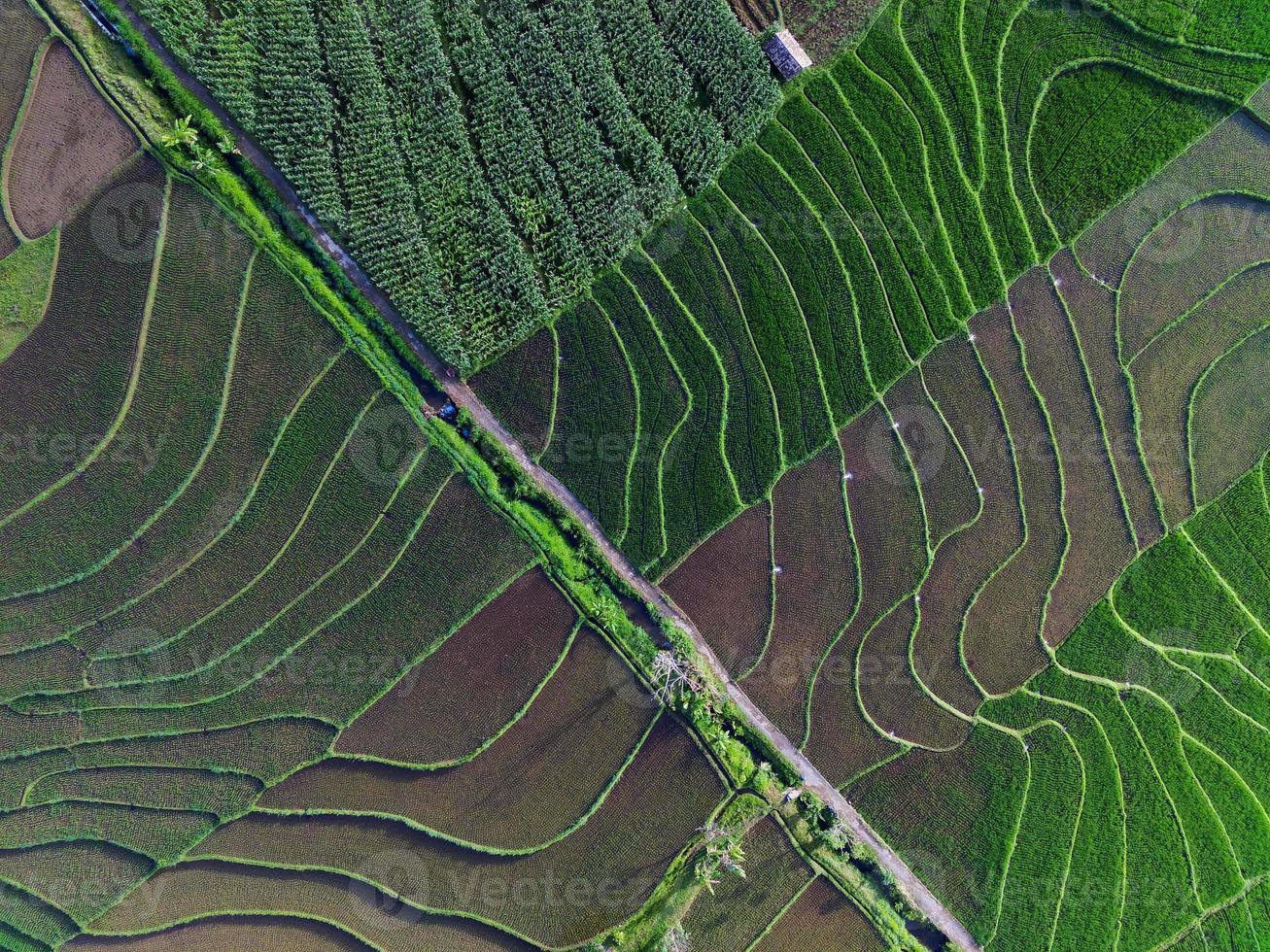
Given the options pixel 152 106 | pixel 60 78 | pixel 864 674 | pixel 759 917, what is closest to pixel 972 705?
pixel 864 674

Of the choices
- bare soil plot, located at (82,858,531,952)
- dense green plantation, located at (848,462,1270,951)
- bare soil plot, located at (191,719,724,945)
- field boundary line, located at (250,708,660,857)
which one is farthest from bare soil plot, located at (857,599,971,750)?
bare soil plot, located at (82,858,531,952)

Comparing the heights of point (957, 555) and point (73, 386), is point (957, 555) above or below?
below

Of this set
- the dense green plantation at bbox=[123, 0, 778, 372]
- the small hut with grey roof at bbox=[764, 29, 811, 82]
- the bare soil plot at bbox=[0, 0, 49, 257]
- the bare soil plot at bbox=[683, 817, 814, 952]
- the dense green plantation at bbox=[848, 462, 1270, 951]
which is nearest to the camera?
the bare soil plot at bbox=[0, 0, 49, 257]

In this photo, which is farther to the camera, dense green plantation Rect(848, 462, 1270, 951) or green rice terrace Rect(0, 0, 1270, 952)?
dense green plantation Rect(848, 462, 1270, 951)

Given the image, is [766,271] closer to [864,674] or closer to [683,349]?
[683,349]

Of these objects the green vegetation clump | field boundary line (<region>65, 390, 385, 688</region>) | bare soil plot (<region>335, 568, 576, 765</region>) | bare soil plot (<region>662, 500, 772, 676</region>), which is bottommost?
bare soil plot (<region>662, 500, 772, 676</region>)

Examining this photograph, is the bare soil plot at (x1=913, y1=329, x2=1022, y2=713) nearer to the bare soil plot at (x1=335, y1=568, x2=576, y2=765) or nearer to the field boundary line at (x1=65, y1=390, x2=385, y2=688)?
the bare soil plot at (x1=335, y1=568, x2=576, y2=765)

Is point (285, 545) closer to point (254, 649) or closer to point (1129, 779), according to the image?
point (254, 649)
